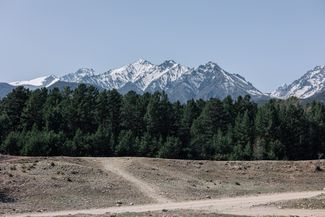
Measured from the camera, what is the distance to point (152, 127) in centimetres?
7369

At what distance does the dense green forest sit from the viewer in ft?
217

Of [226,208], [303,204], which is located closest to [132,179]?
[226,208]

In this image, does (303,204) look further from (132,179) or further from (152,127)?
(152,127)

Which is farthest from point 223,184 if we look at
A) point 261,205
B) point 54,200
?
point 54,200

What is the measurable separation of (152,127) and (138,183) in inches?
1199

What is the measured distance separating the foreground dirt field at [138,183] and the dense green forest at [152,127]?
13.1 metres

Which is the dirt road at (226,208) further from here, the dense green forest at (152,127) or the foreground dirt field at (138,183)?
the dense green forest at (152,127)

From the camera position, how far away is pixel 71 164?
4669 centimetres

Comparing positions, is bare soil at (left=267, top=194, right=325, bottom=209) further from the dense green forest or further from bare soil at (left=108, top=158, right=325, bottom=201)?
the dense green forest

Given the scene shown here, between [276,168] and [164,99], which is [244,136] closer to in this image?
[164,99]

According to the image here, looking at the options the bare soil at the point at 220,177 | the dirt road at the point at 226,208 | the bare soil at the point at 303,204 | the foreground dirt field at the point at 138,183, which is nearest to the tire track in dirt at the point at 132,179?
the foreground dirt field at the point at 138,183

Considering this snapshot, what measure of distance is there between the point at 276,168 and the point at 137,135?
84.1 ft

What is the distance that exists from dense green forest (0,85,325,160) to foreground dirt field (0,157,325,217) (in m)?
13.1

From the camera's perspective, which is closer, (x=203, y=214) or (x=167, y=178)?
(x=203, y=214)
